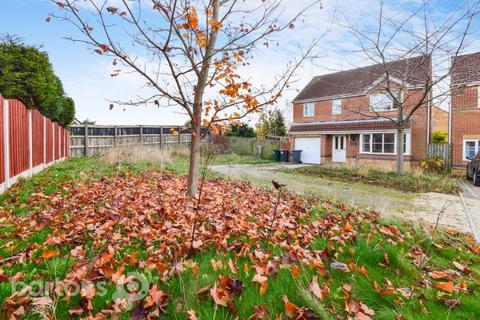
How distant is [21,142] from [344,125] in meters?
20.0

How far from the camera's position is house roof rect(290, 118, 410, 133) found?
19.9 metres

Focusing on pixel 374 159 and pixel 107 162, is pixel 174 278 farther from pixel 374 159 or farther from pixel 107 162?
pixel 374 159

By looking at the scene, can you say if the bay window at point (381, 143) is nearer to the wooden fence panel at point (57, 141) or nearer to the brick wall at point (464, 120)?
the brick wall at point (464, 120)

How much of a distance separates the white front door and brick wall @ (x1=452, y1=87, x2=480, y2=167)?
7.13 m

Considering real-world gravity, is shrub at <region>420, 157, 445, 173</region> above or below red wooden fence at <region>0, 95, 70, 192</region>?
below

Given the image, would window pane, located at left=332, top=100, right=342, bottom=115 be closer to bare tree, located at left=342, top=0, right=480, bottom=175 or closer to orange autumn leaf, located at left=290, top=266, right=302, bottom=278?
bare tree, located at left=342, top=0, right=480, bottom=175

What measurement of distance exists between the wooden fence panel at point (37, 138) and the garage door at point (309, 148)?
1924 cm

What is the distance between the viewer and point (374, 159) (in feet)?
66.9

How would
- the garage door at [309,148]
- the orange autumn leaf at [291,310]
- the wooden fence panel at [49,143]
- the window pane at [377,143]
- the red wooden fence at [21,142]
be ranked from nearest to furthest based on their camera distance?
1. the orange autumn leaf at [291,310]
2. the red wooden fence at [21,142]
3. the wooden fence panel at [49,143]
4. the window pane at [377,143]
5. the garage door at [309,148]

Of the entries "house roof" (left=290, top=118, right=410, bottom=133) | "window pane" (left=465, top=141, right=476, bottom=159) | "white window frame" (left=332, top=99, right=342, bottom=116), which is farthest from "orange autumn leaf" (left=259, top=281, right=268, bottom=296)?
"white window frame" (left=332, top=99, right=342, bottom=116)

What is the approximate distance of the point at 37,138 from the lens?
8.66 m

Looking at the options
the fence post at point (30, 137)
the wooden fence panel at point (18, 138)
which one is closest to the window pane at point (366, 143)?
the fence post at point (30, 137)

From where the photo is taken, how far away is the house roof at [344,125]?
65.4 ft

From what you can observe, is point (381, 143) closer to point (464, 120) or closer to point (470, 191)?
point (464, 120)
